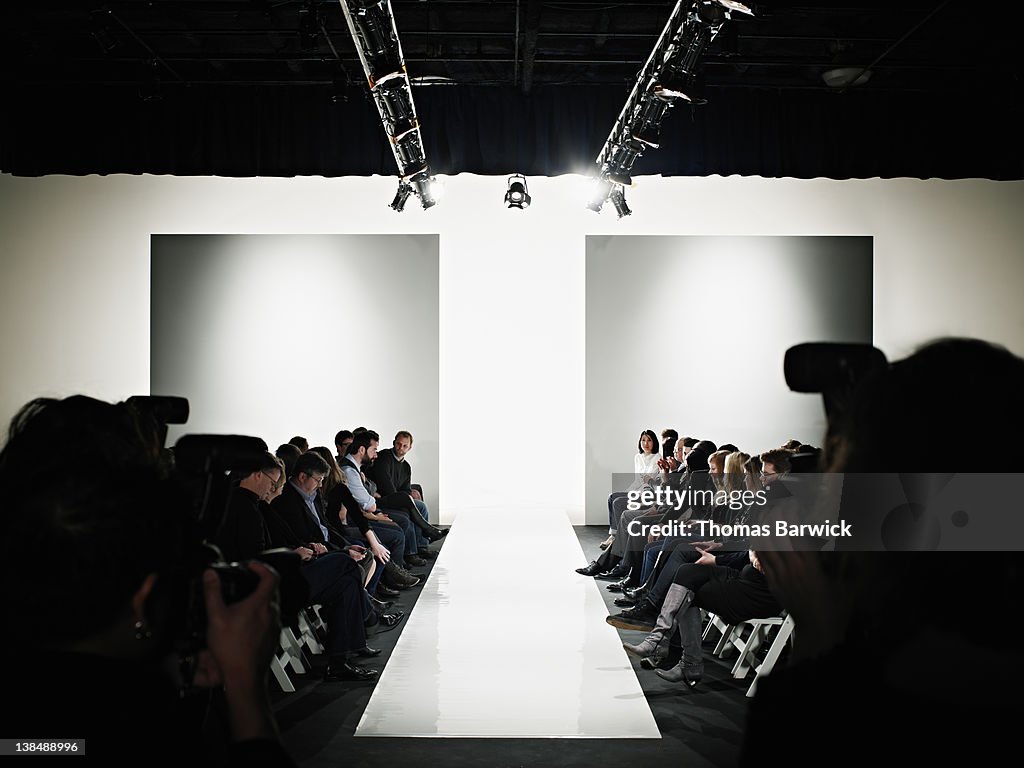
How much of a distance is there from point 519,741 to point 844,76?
212 inches

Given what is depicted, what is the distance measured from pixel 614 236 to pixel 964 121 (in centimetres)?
339

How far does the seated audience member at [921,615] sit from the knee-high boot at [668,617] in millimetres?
3504

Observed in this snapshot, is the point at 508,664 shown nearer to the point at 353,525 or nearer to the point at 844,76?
the point at 353,525

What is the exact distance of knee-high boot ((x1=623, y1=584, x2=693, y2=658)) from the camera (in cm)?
415

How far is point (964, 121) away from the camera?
6559 mm

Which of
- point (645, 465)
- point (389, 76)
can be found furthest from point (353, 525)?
point (645, 465)

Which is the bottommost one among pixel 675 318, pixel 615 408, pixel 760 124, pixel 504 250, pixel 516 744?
pixel 516 744

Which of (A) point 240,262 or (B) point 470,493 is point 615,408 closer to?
(B) point 470,493

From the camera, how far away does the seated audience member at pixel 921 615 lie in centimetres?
69

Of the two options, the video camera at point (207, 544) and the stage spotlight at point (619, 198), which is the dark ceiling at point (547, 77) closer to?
the stage spotlight at point (619, 198)

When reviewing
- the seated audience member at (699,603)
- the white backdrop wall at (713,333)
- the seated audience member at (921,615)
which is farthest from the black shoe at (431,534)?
the seated audience member at (921,615)

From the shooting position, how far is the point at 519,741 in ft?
10.3

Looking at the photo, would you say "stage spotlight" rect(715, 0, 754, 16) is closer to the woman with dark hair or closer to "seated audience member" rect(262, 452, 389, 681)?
"seated audience member" rect(262, 452, 389, 681)

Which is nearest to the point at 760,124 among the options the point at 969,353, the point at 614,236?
the point at 614,236
